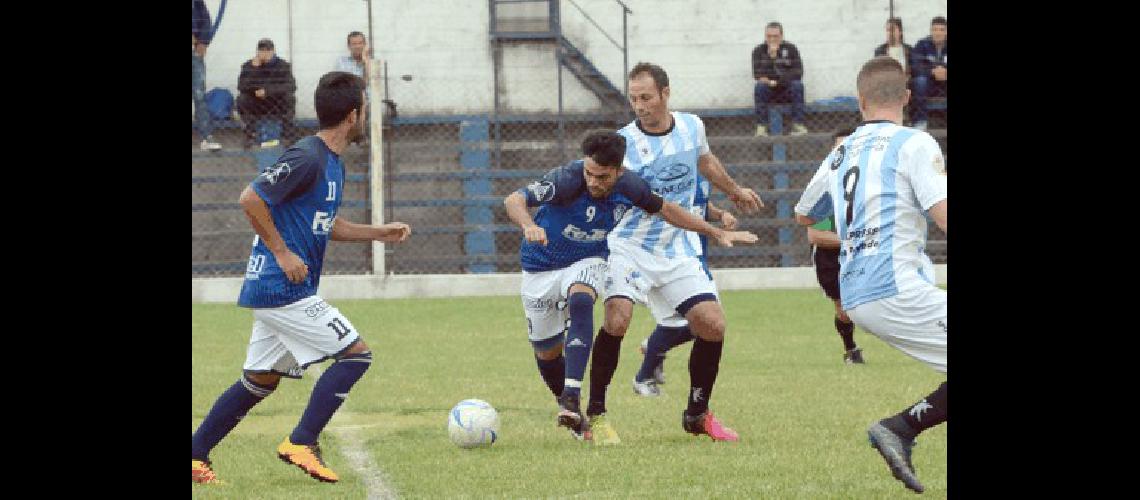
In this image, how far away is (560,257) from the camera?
926 cm

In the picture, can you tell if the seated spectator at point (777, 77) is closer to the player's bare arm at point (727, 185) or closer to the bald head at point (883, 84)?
the player's bare arm at point (727, 185)

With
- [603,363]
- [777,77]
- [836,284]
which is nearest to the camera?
[603,363]

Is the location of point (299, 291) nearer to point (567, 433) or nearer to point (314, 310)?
point (314, 310)

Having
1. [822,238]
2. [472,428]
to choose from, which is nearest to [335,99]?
[472,428]

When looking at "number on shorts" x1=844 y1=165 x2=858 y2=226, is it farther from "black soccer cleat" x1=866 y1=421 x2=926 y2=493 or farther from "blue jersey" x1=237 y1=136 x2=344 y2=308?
"blue jersey" x1=237 y1=136 x2=344 y2=308

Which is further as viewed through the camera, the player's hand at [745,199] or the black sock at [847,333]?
the black sock at [847,333]

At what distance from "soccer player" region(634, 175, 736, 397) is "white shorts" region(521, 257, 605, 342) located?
29.5 inches

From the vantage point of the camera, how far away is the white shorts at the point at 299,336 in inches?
288

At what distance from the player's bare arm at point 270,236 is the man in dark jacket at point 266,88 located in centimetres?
1392

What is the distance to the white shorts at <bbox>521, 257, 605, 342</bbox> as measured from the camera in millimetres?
9141

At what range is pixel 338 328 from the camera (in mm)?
7371

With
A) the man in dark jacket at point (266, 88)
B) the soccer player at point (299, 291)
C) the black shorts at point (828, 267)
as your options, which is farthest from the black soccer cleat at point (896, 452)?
the man in dark jacket at point (266, 88)

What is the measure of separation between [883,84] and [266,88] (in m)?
15.1
